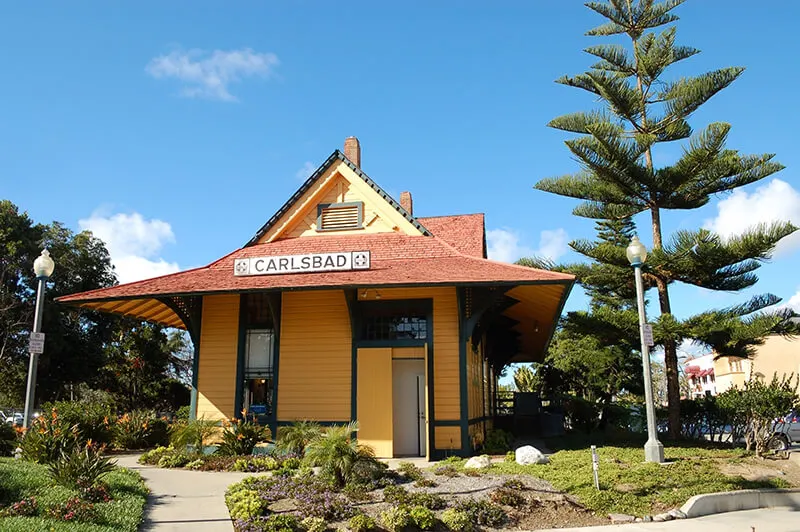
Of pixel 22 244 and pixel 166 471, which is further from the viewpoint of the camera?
pixel 22 244

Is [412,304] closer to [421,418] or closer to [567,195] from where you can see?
[421,418]

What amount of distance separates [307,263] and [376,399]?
345cm

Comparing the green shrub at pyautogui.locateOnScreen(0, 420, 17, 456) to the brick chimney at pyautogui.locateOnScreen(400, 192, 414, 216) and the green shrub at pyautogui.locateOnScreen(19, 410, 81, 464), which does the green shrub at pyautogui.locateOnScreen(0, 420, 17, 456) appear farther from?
the brick chimney at pyautogui.locateOnScreen(400, 192, 414, 216)

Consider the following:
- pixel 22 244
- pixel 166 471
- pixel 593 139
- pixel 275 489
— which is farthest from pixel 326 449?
pixel 22 244

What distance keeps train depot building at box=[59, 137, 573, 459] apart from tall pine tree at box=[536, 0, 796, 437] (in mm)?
3466

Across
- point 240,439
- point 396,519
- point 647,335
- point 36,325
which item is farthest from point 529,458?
point 36,325

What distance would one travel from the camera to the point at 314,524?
728 centimetres

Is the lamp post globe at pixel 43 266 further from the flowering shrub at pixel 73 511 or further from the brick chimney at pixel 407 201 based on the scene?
the brick chimney at pixel 407 201

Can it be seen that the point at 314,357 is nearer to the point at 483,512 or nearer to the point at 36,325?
the point at 36,325

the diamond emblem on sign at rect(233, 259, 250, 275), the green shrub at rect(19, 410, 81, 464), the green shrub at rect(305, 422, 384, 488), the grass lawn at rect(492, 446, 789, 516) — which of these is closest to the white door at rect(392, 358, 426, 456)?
the grass lawn at rect(492, 446, 789, 516)

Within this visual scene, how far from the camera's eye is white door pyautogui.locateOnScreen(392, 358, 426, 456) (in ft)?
46.4

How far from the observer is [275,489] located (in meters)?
8.88

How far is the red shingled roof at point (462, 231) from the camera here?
57.7ft

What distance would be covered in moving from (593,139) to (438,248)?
15.4 feet
